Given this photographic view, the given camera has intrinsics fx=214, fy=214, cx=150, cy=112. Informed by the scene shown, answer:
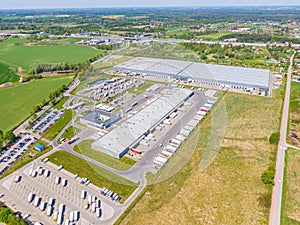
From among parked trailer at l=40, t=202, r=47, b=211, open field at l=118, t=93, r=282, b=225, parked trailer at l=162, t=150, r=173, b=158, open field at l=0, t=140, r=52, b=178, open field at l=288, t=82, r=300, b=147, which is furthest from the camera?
open field at l=288, t=82, r=300, b=147

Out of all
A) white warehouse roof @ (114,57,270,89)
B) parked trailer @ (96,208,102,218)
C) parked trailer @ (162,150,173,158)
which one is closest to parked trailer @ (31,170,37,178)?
parked trailer @ (96,208,102,218)

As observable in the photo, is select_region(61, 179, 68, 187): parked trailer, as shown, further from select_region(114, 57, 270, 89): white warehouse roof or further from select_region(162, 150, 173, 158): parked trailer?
select_region(114, 57, 270, 89): white warehouse roof

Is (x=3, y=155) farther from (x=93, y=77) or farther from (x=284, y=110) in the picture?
(x=284, y=110)

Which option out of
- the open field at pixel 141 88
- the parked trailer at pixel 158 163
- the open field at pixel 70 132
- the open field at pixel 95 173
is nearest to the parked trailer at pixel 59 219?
the open field at pixel 95 173

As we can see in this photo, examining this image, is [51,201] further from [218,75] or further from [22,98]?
[218,75]

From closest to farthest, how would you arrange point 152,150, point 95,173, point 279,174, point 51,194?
point 51,194
point 279,174
point 95,173
point 152,150

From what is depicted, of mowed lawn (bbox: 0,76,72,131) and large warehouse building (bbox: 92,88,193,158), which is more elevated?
large warehouse building (bbox: 92,88,193,158)

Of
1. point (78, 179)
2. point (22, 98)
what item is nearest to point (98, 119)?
point (78, 179)

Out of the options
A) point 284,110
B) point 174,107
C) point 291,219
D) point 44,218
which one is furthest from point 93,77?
point 284,110
